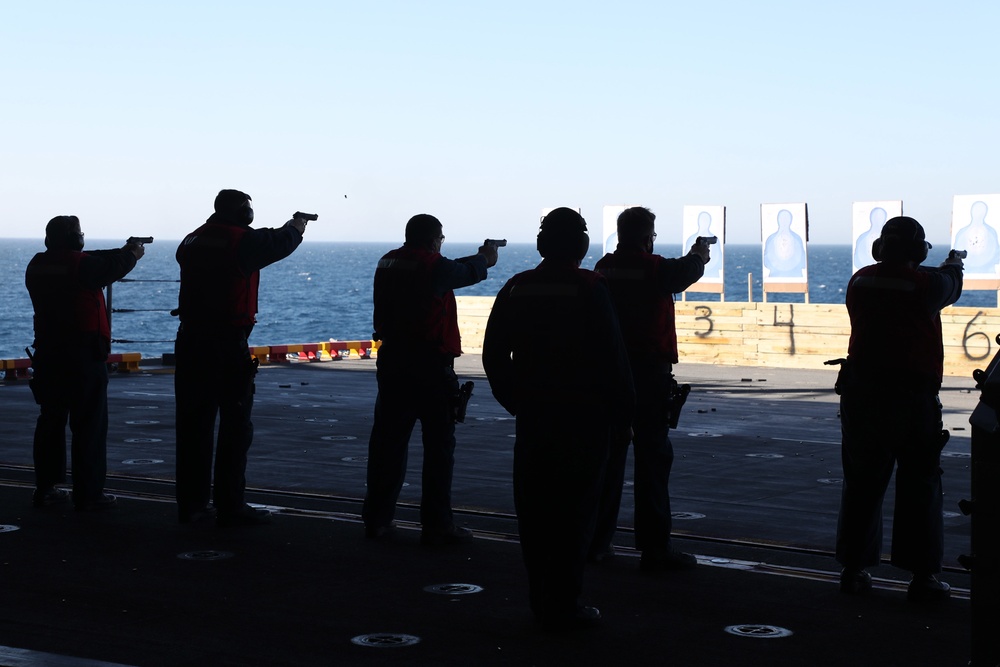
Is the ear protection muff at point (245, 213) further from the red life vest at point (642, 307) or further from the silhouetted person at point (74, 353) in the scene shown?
the red life vest at point (642, 307)

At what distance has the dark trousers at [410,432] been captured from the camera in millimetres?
8352

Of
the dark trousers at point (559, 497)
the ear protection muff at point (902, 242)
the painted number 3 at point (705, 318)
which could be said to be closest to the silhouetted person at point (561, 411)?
the dark trousers at point (559, 497)

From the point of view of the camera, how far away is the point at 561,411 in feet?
20.9

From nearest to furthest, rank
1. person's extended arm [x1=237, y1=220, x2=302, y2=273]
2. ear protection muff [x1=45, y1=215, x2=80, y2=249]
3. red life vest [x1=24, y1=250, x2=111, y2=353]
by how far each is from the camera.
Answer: person's extended arm [x1=237, y1=220, x2=302, y2=273] → red life vest [x1=24, y1=250, x2=111, y2=353] → ear protection muff [x1=45, y1=215, x2=80, y2=249]

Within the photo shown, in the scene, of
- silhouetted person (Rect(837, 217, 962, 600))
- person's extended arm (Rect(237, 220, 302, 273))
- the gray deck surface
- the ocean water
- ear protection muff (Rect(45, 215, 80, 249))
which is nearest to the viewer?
the gray deck surface

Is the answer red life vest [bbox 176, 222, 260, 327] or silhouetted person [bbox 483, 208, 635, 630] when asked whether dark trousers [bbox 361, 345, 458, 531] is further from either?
silhouetted person [bbox 483, 208, 635, 630]

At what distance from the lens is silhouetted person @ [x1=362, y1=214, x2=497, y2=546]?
8.31 m

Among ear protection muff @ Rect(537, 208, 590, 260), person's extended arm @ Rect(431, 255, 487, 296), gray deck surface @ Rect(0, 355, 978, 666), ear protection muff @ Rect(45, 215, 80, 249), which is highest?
ear protection muff @ Rect(45, 215, 80, 249)

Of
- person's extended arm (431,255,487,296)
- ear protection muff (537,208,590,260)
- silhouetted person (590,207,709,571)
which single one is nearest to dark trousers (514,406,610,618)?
ear protection muff (537,208,590,260)

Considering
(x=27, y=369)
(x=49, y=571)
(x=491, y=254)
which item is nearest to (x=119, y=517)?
(x=49, y=571)

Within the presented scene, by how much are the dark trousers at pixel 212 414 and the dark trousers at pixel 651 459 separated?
2.51m

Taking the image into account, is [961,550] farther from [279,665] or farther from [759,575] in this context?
[279,665]

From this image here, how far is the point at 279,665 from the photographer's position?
5684 millimetres

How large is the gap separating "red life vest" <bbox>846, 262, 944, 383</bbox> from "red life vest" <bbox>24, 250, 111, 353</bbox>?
16.6 ft
